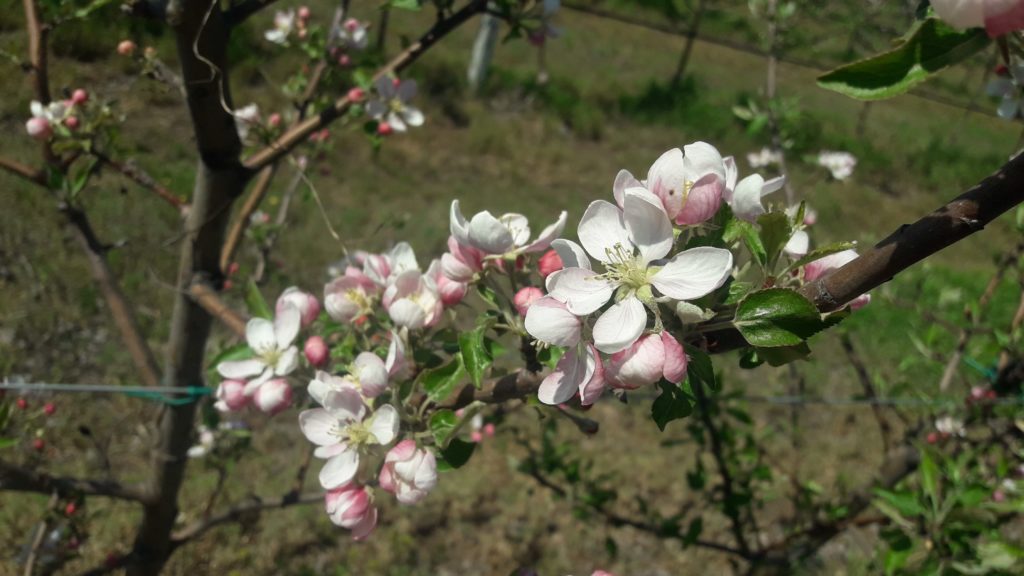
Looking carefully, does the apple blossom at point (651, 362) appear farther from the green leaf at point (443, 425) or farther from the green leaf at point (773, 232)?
the green leaf at point (443, 425)

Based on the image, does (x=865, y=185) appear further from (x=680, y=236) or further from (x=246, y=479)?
(x=680, y=236)

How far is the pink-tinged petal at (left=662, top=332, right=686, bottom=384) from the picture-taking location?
0.61 meters

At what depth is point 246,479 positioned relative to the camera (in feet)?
10.5

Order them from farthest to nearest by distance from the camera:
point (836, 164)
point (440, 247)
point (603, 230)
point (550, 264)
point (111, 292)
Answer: point (440, 247)
point (836, 164)
point (111, 292)
point (550, 264)
point (603, 230)

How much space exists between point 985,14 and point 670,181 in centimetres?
29

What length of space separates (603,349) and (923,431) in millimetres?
2032

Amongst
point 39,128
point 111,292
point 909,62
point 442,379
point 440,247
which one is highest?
point 909,62

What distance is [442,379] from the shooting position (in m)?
0.88

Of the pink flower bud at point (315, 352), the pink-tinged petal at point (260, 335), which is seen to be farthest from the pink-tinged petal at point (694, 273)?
the pink-tinged petal at point (260, 335)

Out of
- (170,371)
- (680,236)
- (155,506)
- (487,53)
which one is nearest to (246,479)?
(155,506)

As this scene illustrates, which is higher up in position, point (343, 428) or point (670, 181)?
point (670, 181)

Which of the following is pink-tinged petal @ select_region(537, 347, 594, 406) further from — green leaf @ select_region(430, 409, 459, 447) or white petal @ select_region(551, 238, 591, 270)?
green leaf @ select_region(430, 409, 459, 447)

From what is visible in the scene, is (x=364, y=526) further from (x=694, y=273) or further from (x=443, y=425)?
(x=694, y=273)

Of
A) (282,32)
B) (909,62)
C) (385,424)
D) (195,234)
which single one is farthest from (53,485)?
(909,62)
